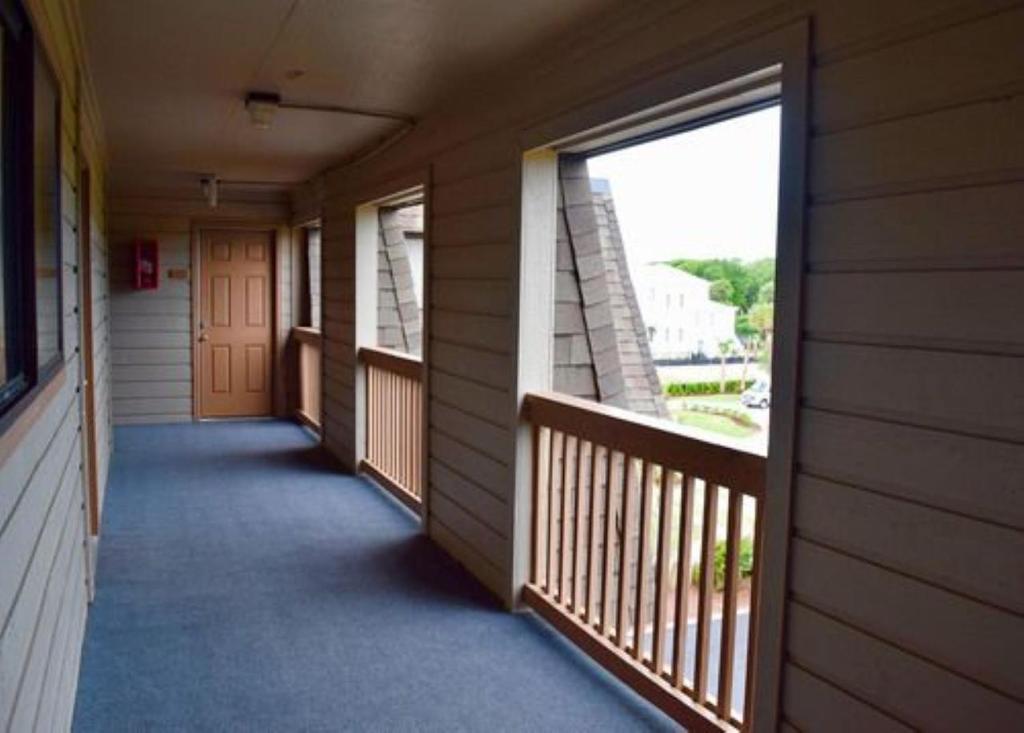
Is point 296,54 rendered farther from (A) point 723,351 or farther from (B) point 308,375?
(B) point 308,375

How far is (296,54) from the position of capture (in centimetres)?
328

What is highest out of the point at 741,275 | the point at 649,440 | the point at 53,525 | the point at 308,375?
the point at 741,275

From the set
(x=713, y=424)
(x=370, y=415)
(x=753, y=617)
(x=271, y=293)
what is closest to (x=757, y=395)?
(x=713, y=424)

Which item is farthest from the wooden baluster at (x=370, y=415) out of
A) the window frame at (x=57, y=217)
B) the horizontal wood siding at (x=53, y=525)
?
the window frame at (x=57, y=217)

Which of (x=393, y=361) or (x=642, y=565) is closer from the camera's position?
(x=642, y=565)

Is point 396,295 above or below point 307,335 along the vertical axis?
above

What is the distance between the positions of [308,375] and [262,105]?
14.9 ft

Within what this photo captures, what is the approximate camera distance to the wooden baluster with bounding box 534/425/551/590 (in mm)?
3479

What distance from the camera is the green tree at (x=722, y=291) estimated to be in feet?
8.40

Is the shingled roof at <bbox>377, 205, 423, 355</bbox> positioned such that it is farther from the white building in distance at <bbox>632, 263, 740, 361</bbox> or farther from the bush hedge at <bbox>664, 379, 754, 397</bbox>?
the bush hedge at <bbox>664, 379, 754, 397</bbox>

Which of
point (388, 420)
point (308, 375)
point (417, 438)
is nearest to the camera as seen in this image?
point (417, 438)

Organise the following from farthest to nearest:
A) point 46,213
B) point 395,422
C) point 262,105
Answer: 1. point 395,422
2. point 262,105
3. point 46,213

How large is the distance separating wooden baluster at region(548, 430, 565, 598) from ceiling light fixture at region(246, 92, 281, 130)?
6.73 ft

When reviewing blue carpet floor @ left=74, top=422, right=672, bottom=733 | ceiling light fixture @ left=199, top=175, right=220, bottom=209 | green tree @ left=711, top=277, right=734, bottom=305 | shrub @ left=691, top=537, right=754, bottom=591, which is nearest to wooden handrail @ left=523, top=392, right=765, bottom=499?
shrub @ left=691, top=537, right=754, bottom=591
